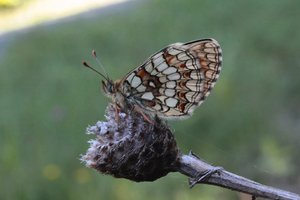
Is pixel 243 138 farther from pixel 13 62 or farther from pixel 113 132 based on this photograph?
pixel 13 62

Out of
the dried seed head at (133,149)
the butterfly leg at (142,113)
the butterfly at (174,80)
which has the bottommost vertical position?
the dried seed head at (133,149)

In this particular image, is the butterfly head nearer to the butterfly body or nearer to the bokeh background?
the butterfly body

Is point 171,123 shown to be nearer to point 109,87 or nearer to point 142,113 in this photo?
point 109,87

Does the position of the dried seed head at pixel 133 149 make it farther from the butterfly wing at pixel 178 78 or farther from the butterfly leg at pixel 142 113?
the butterfly wing at pixel 178 78

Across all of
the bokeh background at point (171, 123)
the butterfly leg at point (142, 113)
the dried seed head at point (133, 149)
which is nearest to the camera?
the dried seed head at point (133, 149)

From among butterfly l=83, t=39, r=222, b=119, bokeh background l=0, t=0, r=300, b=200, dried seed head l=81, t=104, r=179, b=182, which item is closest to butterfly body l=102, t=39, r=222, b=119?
butterfly l=83, t=39, r=222, b=119

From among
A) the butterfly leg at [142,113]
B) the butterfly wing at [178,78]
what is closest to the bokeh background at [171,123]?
the butterfly wing at [178,78]

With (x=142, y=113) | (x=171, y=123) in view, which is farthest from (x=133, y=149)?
(x=171, y=123)
